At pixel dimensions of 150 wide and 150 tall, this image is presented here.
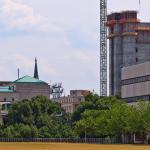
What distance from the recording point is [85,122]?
185 metres

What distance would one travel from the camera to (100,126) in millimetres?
178125

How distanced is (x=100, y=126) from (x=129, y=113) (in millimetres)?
14628

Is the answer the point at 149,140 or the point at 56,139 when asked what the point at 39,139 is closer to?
the point at 56,139

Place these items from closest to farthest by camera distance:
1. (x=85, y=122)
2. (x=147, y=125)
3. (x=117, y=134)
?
1. (x=147, y=125)
2. (x=117, y=134)
3. (x=85, y=122)

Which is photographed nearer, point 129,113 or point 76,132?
point 129,113

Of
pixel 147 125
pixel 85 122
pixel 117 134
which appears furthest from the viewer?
pixel 85 122

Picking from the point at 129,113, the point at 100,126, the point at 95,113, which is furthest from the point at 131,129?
the point at 95,113

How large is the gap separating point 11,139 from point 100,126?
28.2 m

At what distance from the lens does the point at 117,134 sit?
173 m

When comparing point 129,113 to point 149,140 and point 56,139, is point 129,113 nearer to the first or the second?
point 149,140

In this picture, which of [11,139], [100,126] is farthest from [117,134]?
[11,139]

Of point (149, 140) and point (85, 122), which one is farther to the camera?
point (85, 122)

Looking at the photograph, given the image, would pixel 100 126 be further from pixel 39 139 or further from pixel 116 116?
pixel 39 139

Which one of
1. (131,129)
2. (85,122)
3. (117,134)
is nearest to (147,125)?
(131,129)
